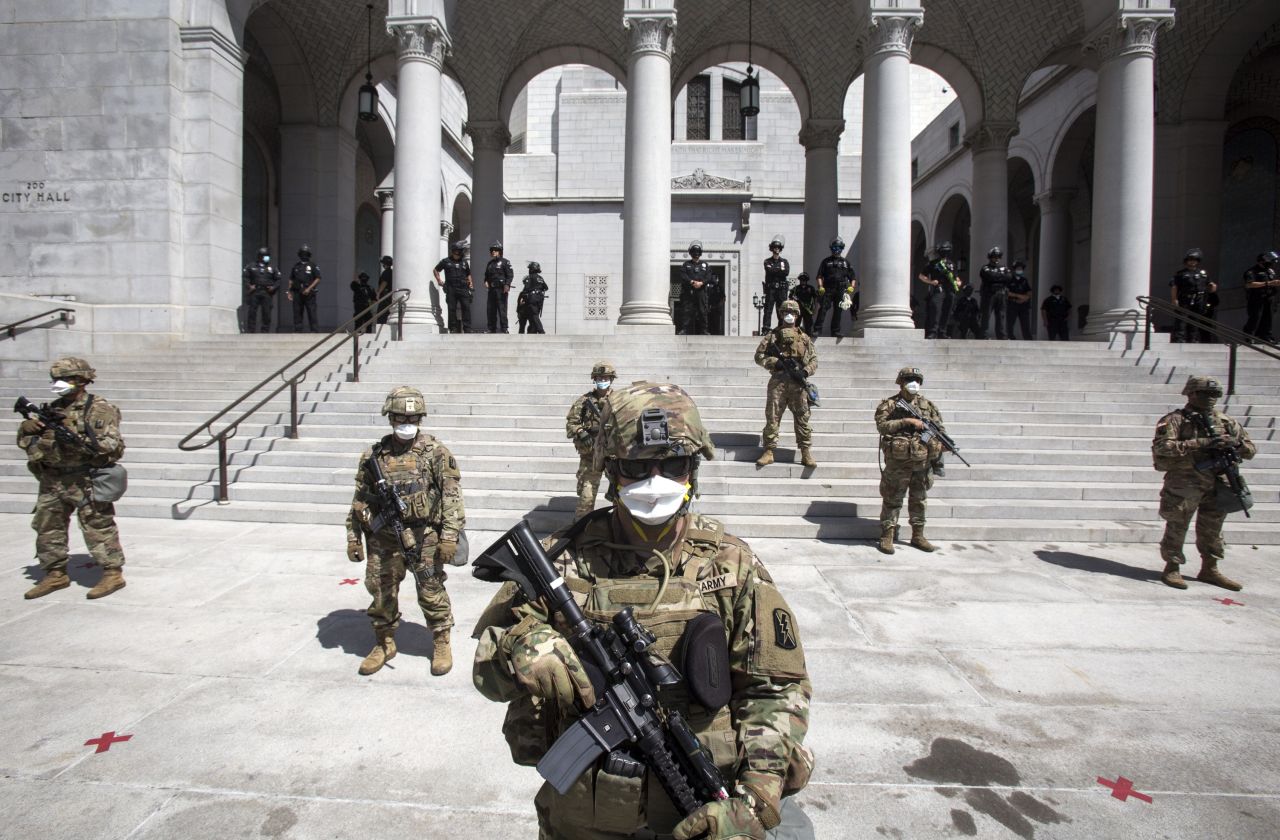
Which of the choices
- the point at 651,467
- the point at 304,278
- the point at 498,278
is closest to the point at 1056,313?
the point at 498,278

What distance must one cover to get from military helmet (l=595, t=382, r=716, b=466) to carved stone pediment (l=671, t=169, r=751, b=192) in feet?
70.5

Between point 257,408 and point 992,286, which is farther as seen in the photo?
point 992,286

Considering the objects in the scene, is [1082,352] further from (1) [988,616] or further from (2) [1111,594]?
(1) [988,616]

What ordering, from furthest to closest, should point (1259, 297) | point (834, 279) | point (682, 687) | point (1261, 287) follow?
point (834, 279)
point (1259, 297)
point (1261, 287)
point (682, 687)

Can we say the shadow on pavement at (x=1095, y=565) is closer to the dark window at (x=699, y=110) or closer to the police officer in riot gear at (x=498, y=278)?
the police officer in riot gear at (x=498, y=278)

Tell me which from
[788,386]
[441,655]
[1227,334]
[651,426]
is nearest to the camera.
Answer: [651,426]

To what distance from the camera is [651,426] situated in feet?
5.64

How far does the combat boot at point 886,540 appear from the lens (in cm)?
630

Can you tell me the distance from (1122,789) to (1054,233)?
21310 mm

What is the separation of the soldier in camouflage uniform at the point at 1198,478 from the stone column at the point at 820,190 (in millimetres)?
11133

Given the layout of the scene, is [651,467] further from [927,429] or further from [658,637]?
[927,429]

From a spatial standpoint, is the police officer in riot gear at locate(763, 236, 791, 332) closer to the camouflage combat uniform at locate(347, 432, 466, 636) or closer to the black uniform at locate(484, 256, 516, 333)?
the black uniform at locate(484, 256, 516, 333)

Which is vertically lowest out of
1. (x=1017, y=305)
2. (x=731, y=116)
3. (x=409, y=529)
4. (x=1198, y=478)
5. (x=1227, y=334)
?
(x=409, y=529)

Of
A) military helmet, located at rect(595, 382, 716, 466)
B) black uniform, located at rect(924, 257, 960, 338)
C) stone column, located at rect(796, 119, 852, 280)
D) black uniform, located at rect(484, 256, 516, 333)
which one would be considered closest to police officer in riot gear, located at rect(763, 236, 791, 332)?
black uniform, located at rect(924, 257, 960, 338)
